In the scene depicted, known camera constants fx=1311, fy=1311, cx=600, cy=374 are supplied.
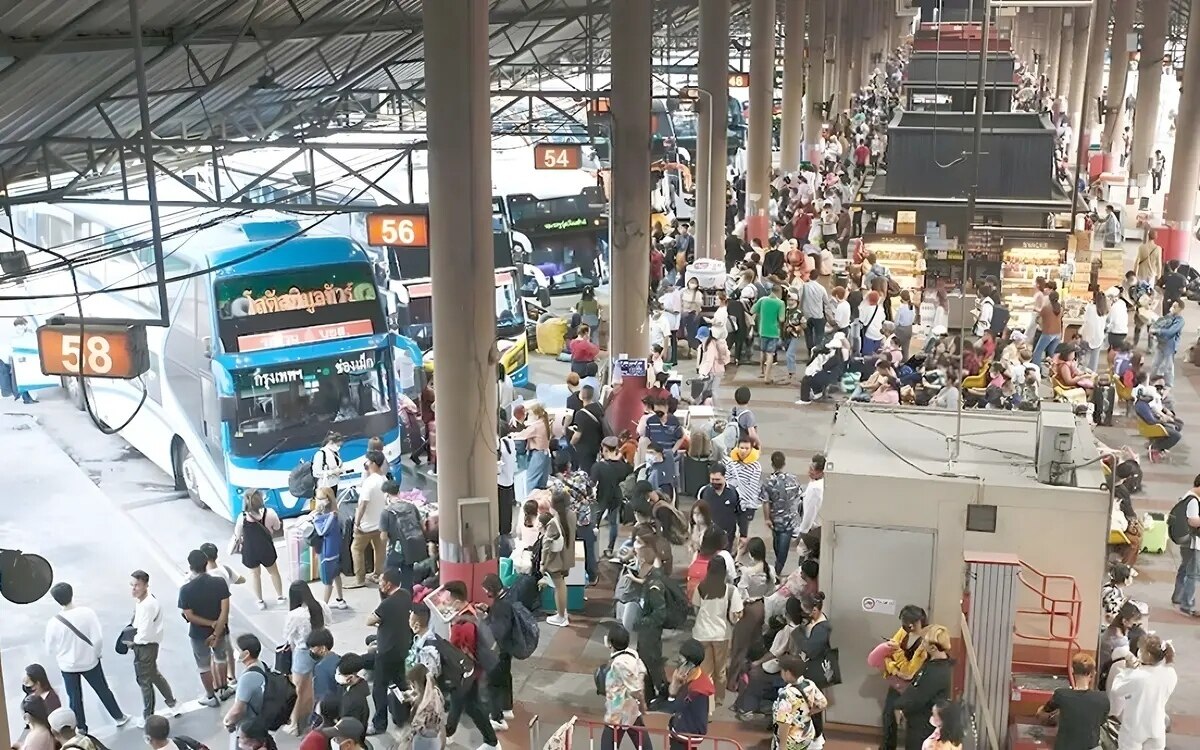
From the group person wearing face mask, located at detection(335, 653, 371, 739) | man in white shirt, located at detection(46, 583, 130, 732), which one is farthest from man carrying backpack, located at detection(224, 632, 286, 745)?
man in white shirt, located at detection(46, 583, 130, 732)

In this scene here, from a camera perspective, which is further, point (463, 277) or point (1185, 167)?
point (1185, 167)

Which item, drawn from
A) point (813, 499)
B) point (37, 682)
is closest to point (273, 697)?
point (37, 682)

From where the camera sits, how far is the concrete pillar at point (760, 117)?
107 ft

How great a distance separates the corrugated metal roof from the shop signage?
927 centimetres

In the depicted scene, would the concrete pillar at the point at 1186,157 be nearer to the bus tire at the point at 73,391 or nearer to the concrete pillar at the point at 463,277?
the concrete pillar at the point at 463,277

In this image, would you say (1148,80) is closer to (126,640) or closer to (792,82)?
(792,82)

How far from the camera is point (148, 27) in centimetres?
1609

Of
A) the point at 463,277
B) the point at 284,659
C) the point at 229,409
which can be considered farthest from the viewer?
the point at 229,409

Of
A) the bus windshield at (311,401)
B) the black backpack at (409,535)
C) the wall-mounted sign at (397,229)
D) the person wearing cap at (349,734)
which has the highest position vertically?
the wall-mounted sign at (397,229)

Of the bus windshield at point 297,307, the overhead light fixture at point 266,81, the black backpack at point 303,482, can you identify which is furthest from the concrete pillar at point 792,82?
the black backpack at point 303,482

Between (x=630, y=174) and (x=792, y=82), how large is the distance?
1924 cm

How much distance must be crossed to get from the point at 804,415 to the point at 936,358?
2.67 m

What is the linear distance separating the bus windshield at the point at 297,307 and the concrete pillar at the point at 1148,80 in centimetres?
2848

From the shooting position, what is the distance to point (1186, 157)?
104 feet
